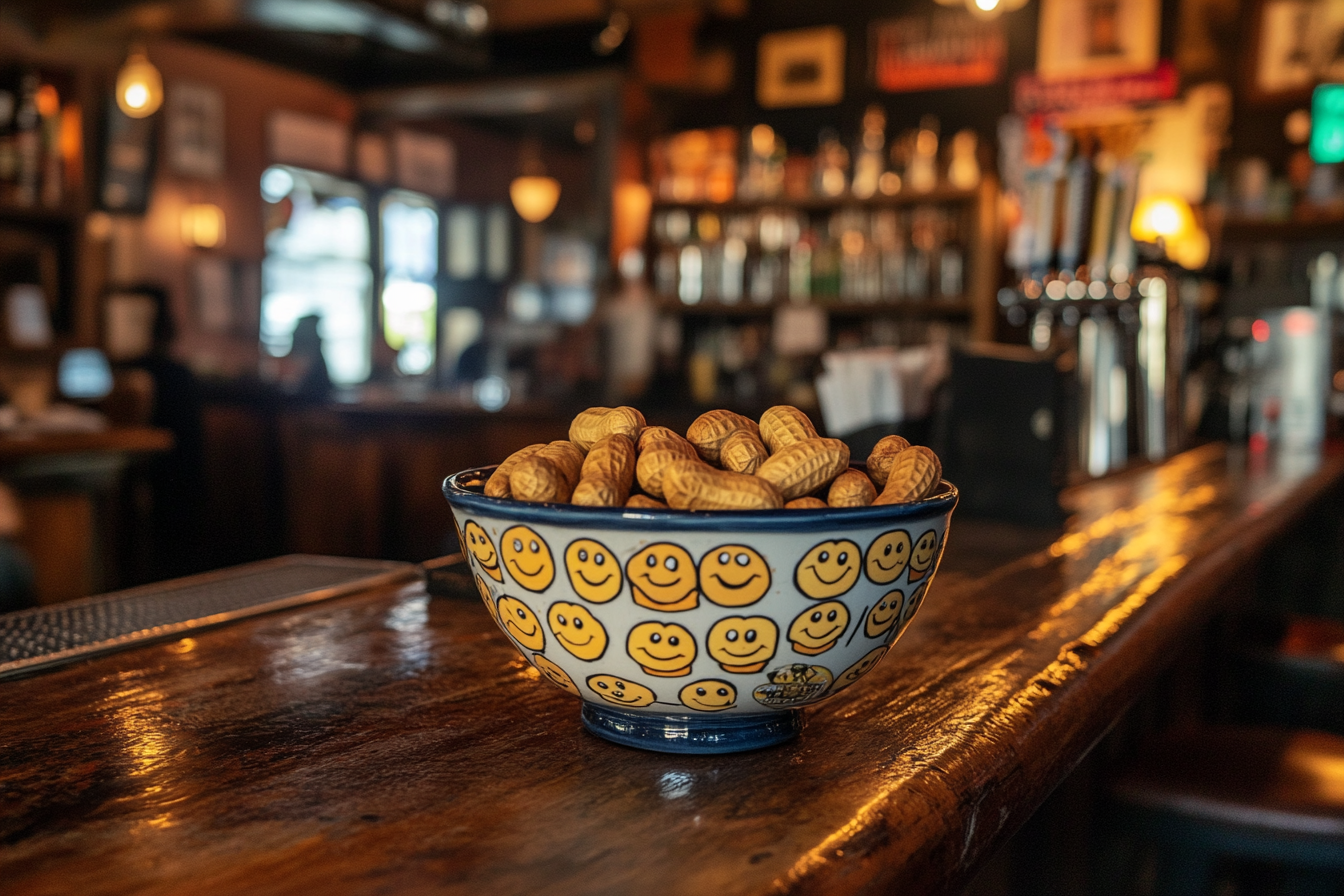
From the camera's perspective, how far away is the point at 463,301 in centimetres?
791

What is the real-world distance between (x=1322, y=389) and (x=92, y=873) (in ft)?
11.9

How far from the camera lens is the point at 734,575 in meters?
0.53

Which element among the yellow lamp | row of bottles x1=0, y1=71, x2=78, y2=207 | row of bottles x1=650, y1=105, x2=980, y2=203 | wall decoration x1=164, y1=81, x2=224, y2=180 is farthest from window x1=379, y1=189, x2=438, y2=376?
the yellow lamp

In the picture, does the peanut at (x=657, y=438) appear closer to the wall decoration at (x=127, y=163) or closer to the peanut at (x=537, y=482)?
the peanut at (x=537, y=482)

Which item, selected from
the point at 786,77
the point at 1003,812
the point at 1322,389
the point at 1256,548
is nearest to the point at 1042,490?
the point at 1256,548

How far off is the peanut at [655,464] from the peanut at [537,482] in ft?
0.14

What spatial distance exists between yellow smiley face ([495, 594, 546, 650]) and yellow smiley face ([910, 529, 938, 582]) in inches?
7.8

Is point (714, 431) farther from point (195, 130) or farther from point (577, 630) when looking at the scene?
point (195, 130)

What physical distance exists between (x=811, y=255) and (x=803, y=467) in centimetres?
510

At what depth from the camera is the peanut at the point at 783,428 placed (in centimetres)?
64

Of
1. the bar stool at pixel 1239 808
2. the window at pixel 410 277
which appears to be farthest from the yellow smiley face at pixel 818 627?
the window at pixel 410 277

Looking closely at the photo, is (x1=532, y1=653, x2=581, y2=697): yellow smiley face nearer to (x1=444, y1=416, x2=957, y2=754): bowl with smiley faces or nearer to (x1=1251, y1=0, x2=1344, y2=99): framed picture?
(x1=444, y1=416, x2=957, y2=754): bowl with smiley faces

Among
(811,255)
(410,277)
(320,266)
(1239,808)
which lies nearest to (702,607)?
(1239,808)

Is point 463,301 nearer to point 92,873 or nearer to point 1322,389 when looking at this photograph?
point 1322,389
